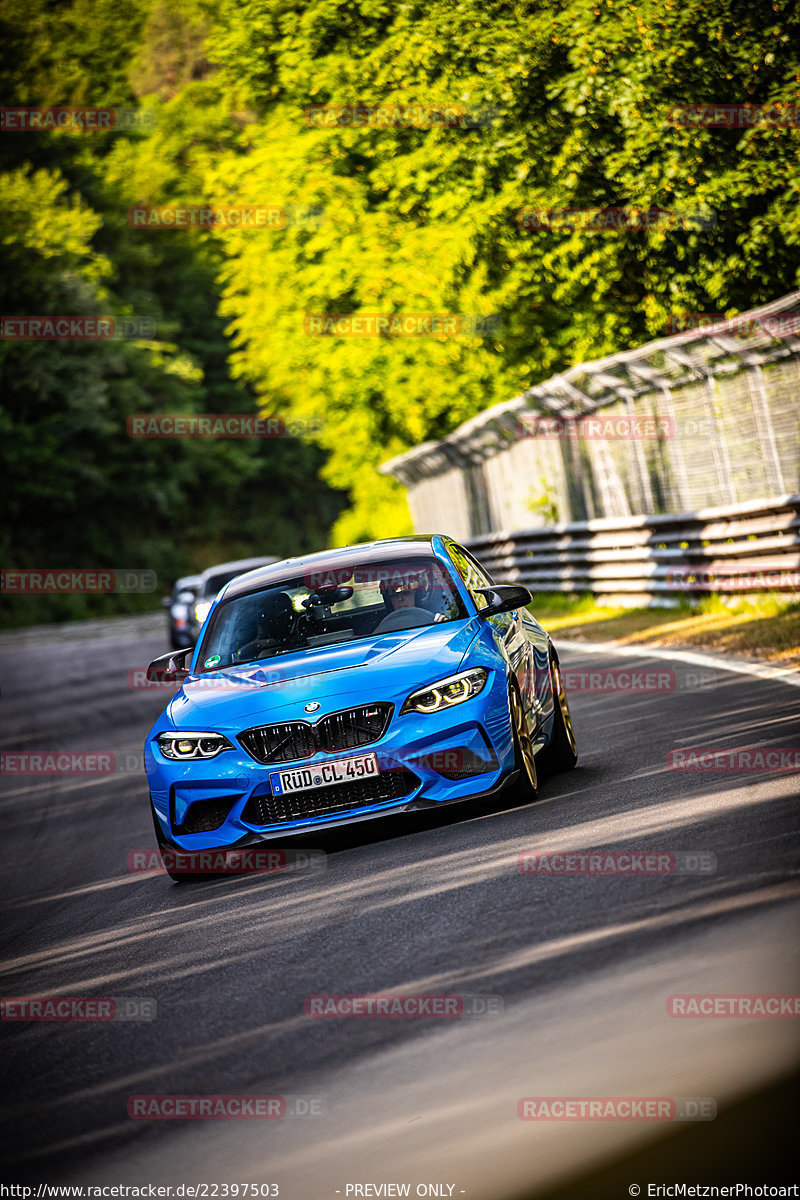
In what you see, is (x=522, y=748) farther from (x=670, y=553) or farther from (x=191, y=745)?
(x=670, y=553)

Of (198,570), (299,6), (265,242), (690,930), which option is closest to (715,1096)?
(690,930)

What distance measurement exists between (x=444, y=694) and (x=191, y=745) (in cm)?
129

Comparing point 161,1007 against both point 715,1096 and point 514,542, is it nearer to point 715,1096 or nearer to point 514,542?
point 715,1096

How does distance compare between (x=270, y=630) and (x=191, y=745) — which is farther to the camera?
(x=270, y=630)

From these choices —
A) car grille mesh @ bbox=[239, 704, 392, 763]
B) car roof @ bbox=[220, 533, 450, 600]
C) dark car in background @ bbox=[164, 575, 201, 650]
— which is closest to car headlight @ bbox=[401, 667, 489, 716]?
car grille mesh @ bbox=[239, 704, 392, 763]

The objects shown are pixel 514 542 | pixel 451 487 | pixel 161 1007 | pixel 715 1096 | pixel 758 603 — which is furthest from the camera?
pixel 451 487

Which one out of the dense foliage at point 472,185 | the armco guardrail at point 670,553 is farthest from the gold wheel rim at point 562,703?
A: the dense foliage at point 472,185

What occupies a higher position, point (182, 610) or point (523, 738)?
point (182, 610)

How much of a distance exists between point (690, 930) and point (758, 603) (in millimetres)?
11063

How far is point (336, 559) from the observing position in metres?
9.60

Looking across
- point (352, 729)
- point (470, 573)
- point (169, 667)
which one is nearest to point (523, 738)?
point (352, 729)

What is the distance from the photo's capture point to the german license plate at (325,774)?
789 cm

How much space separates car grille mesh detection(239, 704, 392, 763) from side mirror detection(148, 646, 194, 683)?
1.45 m

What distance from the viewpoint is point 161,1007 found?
602 centimetres
